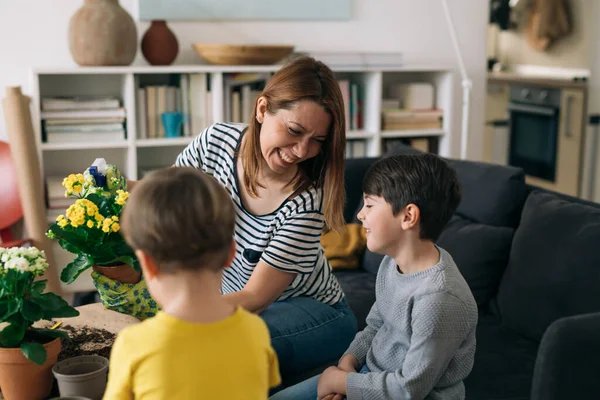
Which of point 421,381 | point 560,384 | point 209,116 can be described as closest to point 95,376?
point 421,381

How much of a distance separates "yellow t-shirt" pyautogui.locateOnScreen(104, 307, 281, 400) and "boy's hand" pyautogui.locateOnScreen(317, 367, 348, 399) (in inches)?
20.7

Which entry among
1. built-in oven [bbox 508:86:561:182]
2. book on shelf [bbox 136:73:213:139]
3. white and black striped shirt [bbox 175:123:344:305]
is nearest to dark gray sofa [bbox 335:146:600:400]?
white and black striped shirt [bbox 175:123:344:305]

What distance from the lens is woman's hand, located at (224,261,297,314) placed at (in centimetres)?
172

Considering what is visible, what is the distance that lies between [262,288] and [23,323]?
21.2 inches

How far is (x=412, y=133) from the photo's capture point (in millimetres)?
3873

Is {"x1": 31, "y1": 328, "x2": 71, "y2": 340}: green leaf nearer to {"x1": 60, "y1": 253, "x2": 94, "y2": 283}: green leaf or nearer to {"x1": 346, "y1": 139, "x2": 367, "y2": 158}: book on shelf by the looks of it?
{"x1": 60, "y1": 253, "x2": 94, "y2": 283}: green leaf

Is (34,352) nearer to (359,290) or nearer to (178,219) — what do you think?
(178,219)

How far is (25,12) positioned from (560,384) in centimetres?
279

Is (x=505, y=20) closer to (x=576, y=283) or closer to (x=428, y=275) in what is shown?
(x=576, y=283)

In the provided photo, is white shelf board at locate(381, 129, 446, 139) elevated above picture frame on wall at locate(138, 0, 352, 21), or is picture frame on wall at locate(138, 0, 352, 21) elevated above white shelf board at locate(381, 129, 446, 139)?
picture frame on wall at locate(138, 0, 352, 21)

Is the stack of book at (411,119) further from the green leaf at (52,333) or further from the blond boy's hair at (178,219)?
the blond boy's hair at (178,219)

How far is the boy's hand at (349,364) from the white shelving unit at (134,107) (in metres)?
2.00

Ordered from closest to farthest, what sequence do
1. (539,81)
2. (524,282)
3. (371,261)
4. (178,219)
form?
(178,219) → (524,282) → (371,261) → (539,81)

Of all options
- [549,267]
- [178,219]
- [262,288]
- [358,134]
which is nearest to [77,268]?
[262,288]
